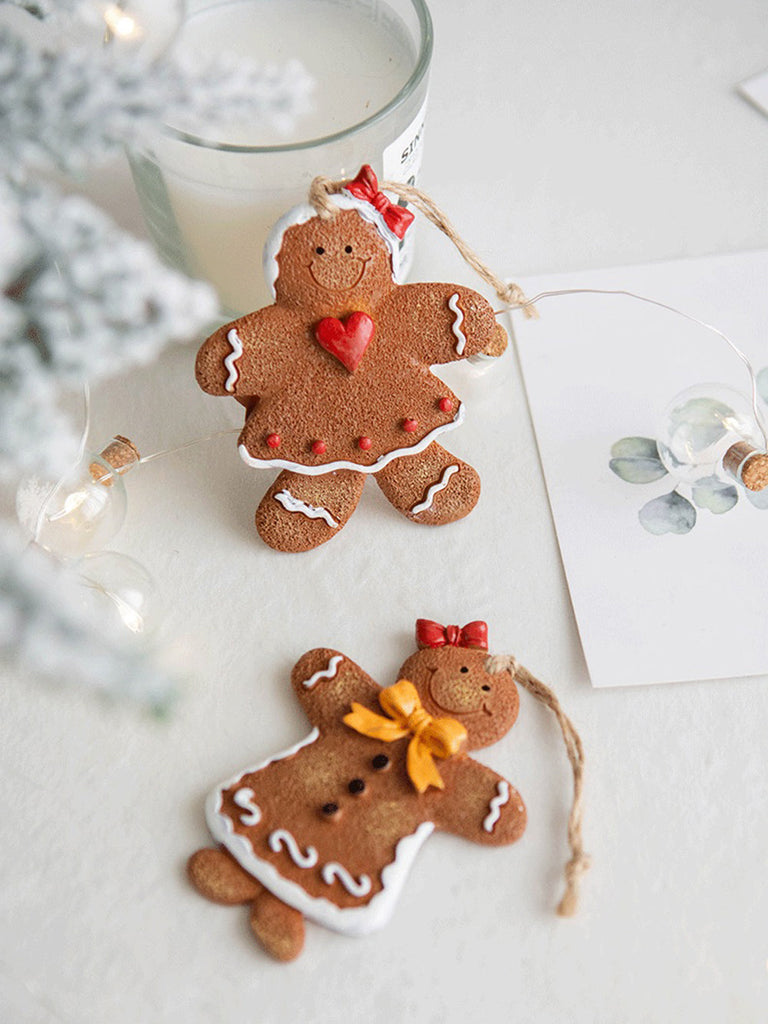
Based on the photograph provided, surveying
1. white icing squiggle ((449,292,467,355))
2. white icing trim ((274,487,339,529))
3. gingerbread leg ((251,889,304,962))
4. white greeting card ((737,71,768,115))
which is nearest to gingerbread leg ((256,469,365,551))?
white icing trim ((274,487,339,529))

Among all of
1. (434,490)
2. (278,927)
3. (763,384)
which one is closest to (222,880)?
(278,927)

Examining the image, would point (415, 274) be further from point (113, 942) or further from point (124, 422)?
point (113, 942)

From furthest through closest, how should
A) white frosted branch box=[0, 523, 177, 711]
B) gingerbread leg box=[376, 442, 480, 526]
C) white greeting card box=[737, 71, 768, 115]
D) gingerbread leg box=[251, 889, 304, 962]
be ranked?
white greeting card box=[737, 71, 768, 115] < gingerbread leg box=[376, 442, 480, 526] < gingerbread leg box=[251, 889, 304, 962] < white frosted branch box=[0, 523, 177, 711]

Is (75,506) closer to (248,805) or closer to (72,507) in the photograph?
(72,507)

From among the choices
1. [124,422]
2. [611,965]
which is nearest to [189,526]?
[124,422]

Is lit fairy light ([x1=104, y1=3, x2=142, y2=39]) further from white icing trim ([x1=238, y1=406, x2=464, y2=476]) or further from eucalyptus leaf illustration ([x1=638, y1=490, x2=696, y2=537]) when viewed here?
eucalyptus leaf illustration ([x1=638, y1=490, x2=696, y2=537])

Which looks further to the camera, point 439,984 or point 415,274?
point 415,274
